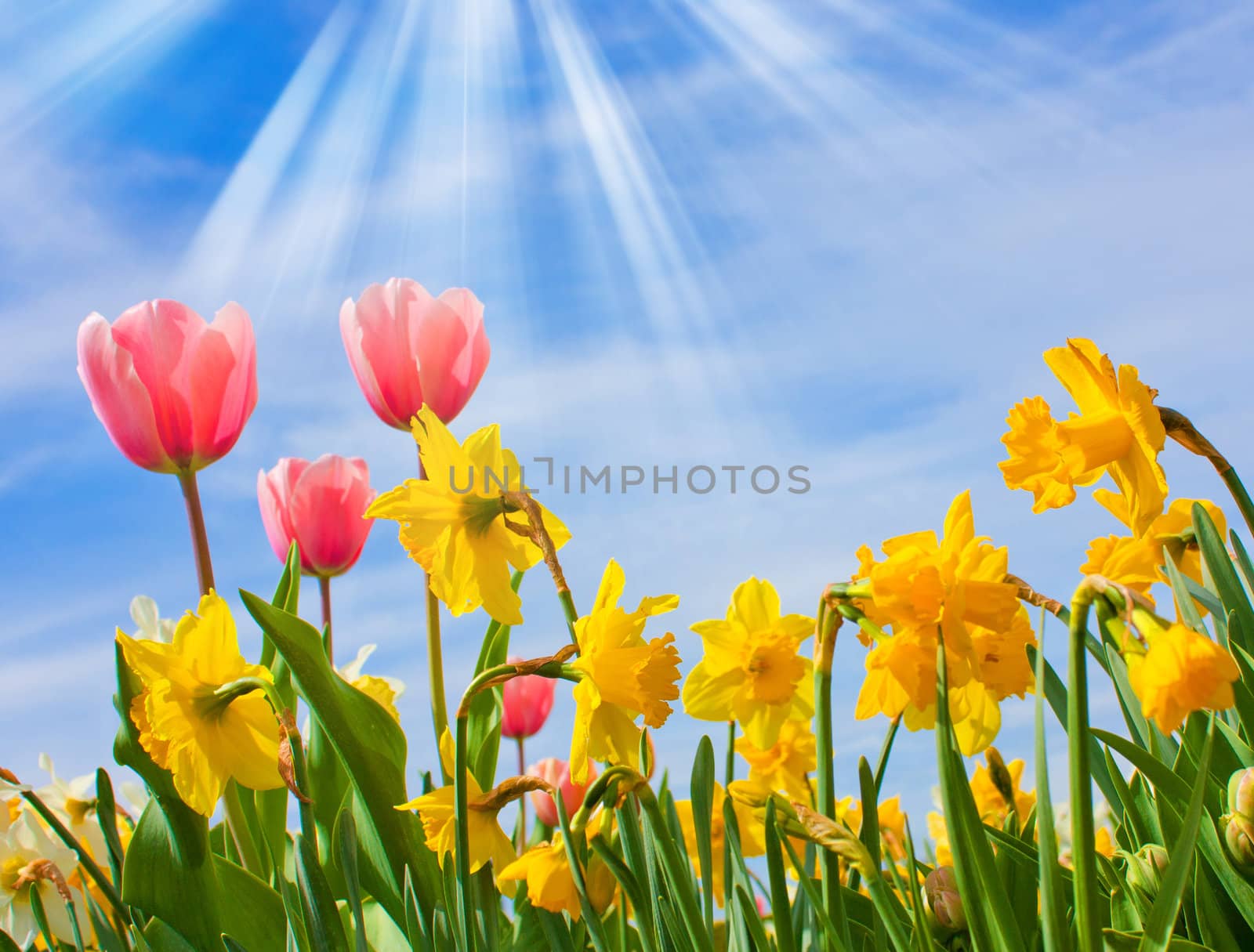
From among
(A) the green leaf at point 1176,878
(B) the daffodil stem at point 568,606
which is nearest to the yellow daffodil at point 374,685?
(B) the daffodil stem at point 568,606

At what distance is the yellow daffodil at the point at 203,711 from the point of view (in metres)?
1.39

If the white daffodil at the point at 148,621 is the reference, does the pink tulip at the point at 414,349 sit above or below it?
above

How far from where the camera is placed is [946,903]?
1.29 metres

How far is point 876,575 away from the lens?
0.95m

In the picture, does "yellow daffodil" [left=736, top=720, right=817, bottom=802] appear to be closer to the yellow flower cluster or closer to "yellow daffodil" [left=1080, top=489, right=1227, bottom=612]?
"yellow daffodil" [left=1080, top=489, right=1227, bottom=612]

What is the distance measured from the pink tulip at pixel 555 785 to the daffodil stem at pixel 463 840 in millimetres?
921

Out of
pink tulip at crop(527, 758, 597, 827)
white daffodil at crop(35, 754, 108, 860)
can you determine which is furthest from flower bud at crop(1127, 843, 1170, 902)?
white daffodil at crop(35, 754, 108, 860)

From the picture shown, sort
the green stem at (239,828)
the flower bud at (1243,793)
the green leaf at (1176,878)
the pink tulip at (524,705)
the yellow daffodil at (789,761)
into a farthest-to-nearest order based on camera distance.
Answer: the pink tulip at (524,705), the yellow daffodil at (789,761), the green stem at (239,828), the flower bud at (1243,793), the green leaf at (1176,878)

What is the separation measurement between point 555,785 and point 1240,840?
1522 millimetres

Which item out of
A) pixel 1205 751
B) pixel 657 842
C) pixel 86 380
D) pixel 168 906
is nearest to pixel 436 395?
pixel 86 380

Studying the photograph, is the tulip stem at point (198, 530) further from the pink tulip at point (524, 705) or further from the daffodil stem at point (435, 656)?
the pink tulip at point (524, 705)

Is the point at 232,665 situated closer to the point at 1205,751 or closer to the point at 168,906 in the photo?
the point at 168,906

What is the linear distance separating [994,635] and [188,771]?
1072mm

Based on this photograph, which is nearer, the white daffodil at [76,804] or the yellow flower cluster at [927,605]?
the yellow flower cluster at [927,605]
